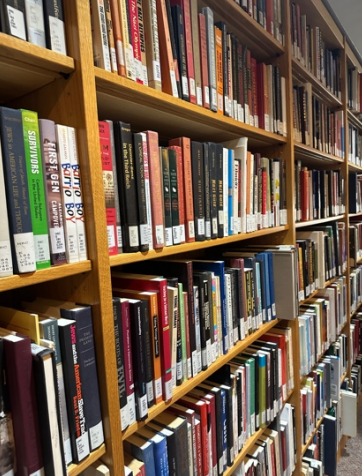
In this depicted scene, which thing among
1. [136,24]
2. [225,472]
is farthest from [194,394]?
[136,24]

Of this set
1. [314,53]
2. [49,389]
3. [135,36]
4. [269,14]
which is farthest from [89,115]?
[314,53]

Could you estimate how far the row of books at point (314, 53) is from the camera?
4.82 feet

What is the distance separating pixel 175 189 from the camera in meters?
0.80

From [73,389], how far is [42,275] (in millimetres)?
226

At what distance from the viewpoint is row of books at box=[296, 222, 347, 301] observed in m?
1.56

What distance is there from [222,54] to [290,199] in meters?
0.67

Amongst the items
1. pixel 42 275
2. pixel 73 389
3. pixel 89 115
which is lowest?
pixel 73 389

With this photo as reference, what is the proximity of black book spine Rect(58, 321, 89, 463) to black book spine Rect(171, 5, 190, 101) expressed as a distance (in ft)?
2.11

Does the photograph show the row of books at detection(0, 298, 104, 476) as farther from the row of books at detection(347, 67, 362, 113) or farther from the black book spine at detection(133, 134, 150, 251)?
the row of books at detection(347, 67, 362, 113)

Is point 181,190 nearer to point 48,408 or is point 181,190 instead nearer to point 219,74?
point 219,74

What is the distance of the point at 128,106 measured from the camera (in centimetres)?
78

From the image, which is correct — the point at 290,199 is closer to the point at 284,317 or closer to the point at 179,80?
the point at 284,317

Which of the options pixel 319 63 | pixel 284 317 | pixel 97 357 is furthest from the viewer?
pixel 319 63

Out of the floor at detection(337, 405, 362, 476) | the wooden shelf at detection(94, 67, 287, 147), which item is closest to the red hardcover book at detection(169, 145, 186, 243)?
the wooden shelf at detection(94, 67, 287, 147)
